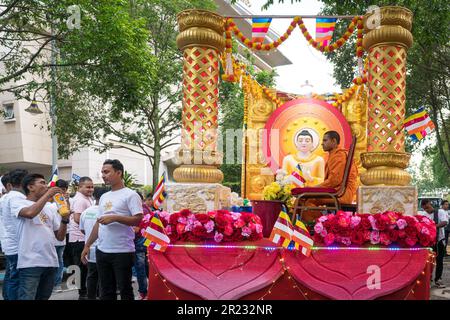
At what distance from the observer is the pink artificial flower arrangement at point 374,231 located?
5.98 m

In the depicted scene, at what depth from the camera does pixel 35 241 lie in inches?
217

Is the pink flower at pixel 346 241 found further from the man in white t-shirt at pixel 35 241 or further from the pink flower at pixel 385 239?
the man in white t-shirt at pixel 35 241

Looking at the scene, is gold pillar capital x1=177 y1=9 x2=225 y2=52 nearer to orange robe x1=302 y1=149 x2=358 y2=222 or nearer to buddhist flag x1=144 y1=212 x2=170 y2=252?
orange robe x1=302 y1=149 x2=358 y2=222

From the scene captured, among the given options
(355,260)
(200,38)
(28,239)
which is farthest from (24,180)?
(355,260)

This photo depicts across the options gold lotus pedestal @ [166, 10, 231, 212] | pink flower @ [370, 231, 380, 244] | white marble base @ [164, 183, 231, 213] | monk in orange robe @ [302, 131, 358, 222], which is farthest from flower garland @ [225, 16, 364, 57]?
pink flower @ [370, 231, 380, 244]

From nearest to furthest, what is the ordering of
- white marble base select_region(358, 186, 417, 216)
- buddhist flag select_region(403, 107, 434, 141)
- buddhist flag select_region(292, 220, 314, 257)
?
buddhist flag select_region(292, 220, 314, 257) → white marble base select_region(358, 186, 417, 216) → buddhist flag select_region(403, 107, 434, 141)

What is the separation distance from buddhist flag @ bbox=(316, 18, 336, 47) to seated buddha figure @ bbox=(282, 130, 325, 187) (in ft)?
11.1

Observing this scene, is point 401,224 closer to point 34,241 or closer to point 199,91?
point 199,91

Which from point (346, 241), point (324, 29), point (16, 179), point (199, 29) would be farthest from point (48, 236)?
point (324, 29)

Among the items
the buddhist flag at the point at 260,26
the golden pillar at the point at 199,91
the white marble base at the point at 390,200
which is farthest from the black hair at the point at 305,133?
the white marble base at the point at 390,200

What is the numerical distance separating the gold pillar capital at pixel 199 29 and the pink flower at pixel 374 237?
3.38 meters

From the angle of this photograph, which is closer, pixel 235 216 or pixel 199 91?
pixel 235 216

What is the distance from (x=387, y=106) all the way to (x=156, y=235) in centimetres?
350

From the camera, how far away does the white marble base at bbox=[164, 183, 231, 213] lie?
6.98m
